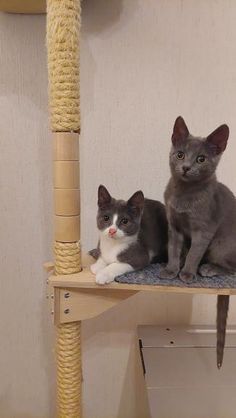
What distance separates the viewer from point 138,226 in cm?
76

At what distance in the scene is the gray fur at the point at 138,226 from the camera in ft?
2.43

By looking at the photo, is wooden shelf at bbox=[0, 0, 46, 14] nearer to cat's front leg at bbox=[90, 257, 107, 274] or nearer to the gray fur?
the gray fur

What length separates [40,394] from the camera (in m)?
1.18

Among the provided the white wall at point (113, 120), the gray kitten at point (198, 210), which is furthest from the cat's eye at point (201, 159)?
the white wall at point (113, 120)

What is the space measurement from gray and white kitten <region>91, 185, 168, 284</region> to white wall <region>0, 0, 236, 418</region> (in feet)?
0.86

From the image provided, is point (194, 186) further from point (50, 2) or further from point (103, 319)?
point (103, 319)

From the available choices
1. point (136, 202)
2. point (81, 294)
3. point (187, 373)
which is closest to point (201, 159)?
point (136, 202)

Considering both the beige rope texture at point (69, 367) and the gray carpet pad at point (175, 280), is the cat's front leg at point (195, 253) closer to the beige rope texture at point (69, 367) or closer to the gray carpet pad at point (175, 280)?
the gray carpet pad at point (175, 280)

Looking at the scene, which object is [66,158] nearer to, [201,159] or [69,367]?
[201,159]

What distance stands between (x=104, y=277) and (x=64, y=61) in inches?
17.1

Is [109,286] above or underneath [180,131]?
underneath

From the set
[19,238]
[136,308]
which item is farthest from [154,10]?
[136,308]

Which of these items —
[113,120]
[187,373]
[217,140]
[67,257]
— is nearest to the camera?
[217,140]

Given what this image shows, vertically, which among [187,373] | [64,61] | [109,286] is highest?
[64,61]
